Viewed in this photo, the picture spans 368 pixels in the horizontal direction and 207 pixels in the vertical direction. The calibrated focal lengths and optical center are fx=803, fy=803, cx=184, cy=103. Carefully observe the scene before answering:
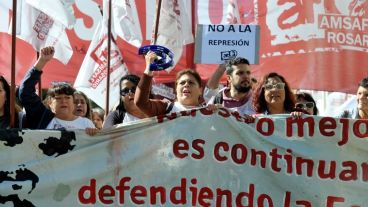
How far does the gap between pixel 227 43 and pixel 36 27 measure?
8.18 feet

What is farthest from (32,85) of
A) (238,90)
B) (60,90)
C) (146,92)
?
(238,90)

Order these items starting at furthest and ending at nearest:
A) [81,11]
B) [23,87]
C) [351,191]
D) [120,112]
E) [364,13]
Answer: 1. [81,11]
2. [364,13]
3. [120,112]
4. [23,87]
5. [351,191]

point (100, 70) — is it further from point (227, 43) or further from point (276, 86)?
point (276, 86)

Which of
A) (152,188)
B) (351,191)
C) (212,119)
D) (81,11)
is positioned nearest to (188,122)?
(212,119)

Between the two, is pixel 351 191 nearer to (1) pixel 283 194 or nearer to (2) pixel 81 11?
(1) pixel 283 194

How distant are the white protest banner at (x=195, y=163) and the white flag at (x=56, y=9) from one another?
315 cm

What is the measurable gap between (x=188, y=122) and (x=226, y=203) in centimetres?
55

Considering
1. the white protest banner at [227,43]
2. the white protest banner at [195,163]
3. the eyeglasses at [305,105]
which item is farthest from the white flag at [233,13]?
the white protest banner at [195,163]

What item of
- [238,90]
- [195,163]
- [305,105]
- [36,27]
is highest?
[36,27]

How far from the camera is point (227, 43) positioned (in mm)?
6629

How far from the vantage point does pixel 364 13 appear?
8547mm

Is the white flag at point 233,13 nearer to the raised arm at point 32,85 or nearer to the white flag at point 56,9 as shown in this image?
the white flag at point 56,9

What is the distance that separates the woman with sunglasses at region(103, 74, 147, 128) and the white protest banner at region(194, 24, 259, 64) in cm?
94

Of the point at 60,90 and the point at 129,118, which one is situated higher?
the point at 60,90
